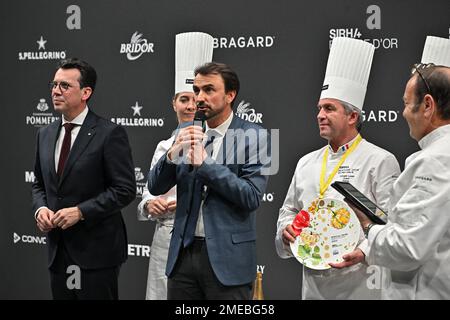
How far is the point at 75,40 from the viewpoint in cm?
437

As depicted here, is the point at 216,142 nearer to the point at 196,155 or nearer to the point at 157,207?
the point at 196,155

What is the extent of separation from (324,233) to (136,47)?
7.26ft

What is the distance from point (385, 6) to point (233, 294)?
195 centimetres

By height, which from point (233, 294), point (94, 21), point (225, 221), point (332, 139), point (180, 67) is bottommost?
point (233, 294)

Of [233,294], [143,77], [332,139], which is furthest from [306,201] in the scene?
[143,77]

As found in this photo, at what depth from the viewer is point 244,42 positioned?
3846 mm

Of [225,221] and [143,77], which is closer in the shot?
[225,221]

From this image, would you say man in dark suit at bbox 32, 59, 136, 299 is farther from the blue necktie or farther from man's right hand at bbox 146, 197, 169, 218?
the blue necktie

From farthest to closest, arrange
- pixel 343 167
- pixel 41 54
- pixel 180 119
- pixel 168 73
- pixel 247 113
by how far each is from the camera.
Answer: pixel 41 54 → pixel 168 73 → pixel 247 113 → pixel 180 119 → pixel 343 167

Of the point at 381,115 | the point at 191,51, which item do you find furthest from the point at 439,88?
the point at 381,115

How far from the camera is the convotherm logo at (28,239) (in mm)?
4551

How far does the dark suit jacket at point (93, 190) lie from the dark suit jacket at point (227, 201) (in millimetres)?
328

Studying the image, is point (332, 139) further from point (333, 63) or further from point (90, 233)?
point (90, 233)

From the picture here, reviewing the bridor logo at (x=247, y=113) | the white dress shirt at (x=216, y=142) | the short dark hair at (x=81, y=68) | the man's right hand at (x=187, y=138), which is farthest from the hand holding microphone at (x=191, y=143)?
the bridor logo at (x=247, y=113)
